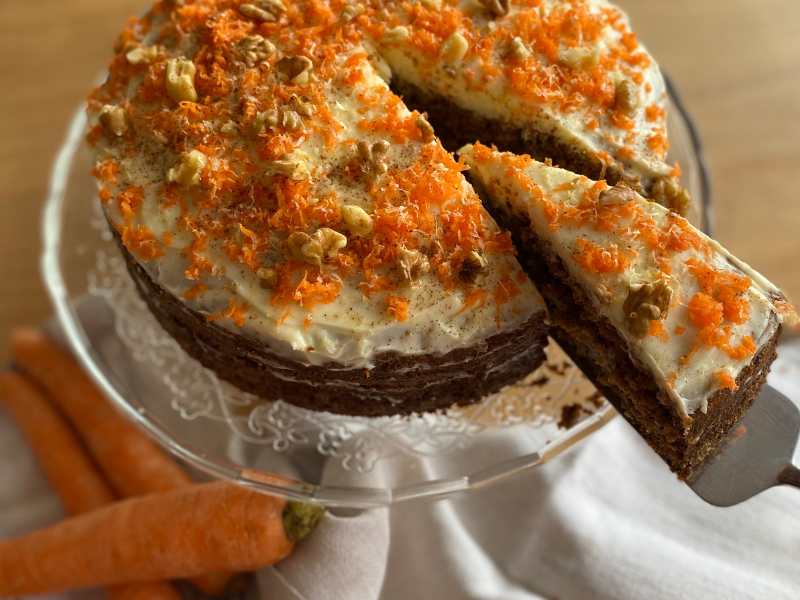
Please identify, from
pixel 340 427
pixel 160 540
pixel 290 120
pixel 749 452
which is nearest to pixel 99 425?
pixel 160 540

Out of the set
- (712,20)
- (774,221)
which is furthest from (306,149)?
(712,20)

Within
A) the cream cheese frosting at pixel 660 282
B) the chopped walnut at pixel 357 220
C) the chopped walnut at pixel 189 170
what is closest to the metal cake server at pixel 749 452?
the cream cheese frosting at pixel 660 282

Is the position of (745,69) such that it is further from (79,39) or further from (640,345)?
(79,39)

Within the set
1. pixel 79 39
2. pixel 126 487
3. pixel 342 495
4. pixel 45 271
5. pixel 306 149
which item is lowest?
pixel 126 487

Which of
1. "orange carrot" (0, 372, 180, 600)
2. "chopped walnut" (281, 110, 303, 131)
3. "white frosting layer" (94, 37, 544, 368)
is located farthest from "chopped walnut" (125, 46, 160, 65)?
"orange carrot" (0, 372, 180, 600)

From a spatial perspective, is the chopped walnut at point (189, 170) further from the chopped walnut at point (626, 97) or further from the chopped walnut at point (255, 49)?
the chopped walnut at point (626, 97)
